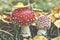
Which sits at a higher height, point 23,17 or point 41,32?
point 23,17

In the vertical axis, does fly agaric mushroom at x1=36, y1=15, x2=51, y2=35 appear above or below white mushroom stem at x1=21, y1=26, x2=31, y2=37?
above

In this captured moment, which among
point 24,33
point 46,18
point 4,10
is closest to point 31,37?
point 24,33

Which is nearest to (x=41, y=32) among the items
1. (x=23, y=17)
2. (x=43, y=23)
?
(x=43, y=23)

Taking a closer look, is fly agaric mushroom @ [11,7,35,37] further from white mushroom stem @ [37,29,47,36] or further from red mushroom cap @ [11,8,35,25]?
white mushroom stem @ [37,29,47,36]

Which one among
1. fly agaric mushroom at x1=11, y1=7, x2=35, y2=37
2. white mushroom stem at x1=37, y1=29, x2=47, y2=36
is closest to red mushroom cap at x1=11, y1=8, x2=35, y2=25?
fly agaric mushroom at x1=11, y1=7, x2=35, y2=37

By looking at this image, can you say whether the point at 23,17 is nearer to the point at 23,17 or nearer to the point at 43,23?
the point at 23,17

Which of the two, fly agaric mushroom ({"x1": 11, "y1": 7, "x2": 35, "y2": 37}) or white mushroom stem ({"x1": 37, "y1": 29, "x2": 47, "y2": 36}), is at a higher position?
fly agaric mushroom ({"x1": 11, "y1": 7, "x2": 35, "y2": 37})

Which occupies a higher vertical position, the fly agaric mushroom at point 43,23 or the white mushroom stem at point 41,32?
the fly agaric mushroom at point 43,23

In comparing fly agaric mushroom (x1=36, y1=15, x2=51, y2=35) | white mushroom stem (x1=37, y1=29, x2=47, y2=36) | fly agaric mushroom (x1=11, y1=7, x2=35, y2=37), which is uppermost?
fly agaric mushroom (x1=11, y1=7, x2=35, y2=37)

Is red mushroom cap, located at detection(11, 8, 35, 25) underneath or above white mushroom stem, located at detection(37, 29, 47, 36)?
above

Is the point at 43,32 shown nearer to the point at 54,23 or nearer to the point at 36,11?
the point at 54,23

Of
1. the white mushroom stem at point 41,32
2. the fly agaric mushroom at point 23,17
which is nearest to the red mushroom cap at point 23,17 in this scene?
the fly agaric mushroom at point 23,17

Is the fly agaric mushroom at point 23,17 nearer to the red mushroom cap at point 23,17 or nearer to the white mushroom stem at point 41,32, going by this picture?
the red mushroom cap at point 23,17
